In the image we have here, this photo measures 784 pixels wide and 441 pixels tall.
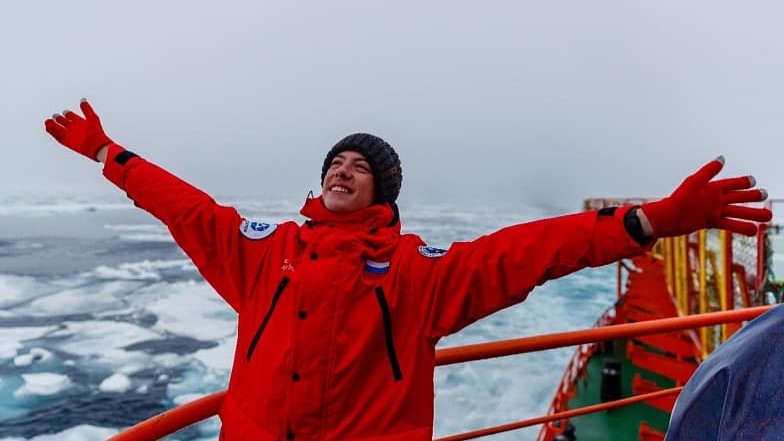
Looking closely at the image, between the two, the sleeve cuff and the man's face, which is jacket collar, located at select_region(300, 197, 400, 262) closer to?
the man's face

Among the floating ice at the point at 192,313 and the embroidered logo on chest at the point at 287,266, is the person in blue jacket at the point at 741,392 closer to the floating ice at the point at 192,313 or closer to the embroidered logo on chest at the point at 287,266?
the embroidered logo on chest at the point at 287,266

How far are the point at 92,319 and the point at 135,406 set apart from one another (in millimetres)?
8763

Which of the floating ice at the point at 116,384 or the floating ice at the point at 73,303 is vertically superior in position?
the floating ice at the point at 73,303

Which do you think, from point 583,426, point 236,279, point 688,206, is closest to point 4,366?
point 583,426

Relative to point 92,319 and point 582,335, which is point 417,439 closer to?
point 582,335

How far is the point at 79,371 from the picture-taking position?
1428 centimetres

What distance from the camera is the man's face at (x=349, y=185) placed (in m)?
1.49

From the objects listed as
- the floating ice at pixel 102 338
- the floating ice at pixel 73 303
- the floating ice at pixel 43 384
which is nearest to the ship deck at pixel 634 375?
the floating ice at pixel 43 384

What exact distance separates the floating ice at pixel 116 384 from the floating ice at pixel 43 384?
90 centimetres

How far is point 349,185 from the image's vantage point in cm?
153

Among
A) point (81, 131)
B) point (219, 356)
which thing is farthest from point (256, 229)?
point (219, 356)

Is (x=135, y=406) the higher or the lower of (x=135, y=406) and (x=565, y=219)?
the lower

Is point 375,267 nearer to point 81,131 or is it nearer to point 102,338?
point 81,131

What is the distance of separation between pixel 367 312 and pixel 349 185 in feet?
1.46
